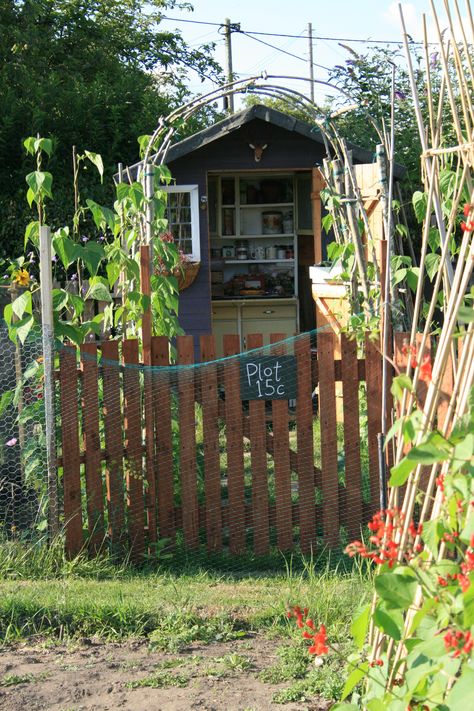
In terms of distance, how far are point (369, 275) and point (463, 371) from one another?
12.9 ft

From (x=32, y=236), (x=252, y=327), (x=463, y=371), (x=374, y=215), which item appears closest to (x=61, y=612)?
(x=32, y=236)

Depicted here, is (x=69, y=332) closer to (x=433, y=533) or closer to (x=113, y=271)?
(x=113, y=271)

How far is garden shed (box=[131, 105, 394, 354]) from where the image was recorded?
1059 centimetres

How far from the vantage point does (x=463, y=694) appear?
1729mm

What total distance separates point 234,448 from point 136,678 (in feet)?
6.24

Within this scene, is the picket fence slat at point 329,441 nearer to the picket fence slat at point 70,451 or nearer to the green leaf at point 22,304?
the picket fence slat at point 70,451

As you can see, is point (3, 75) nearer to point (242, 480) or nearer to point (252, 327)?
point (252, 327)

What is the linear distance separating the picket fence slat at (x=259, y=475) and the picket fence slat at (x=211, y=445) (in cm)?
20

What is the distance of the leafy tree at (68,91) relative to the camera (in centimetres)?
1289

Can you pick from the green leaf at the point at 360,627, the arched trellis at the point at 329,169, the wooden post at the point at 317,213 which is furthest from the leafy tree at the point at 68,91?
the green leaf at the point at 360,627

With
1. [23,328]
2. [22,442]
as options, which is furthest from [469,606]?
[22,442]

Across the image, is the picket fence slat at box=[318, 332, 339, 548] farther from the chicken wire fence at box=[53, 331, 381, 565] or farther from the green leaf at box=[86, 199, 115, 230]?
the green leaf at box=[86, 199, 115, 230]

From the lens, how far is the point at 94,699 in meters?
3.46

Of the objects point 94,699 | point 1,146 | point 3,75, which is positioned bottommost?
point 94,699
